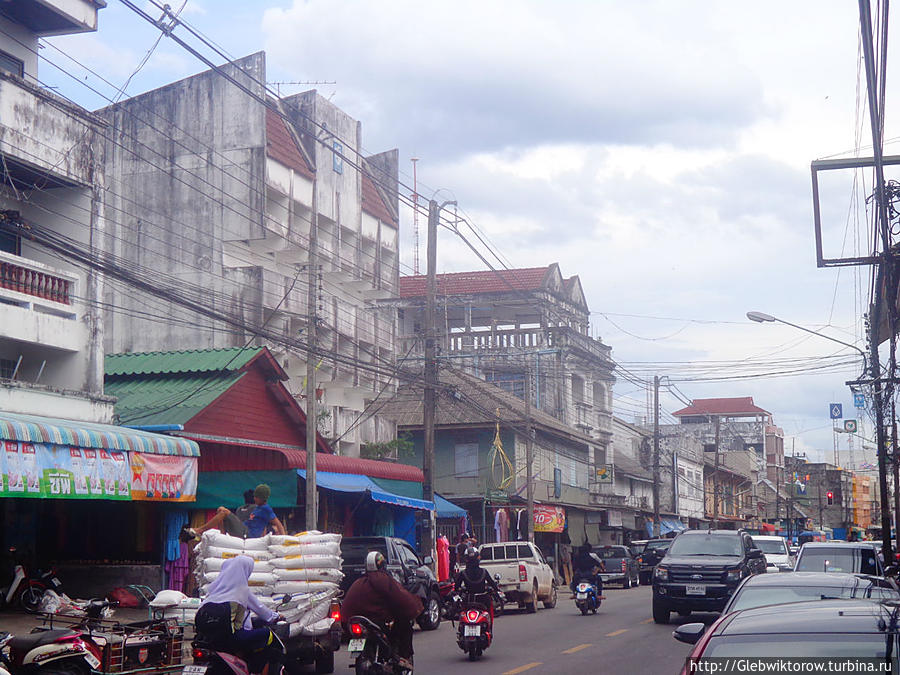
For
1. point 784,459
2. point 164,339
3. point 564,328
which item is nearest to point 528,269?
point 564,328

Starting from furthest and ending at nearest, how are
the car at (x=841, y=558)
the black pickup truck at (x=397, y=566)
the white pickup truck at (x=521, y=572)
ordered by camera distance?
the white pickup truck at (x=521, y=572) < the car at (x=841, y=558) < the black pickup truck at (x=397, y=566)

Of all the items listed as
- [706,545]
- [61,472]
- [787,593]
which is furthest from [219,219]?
[787,593]

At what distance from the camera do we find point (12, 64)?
71.3ft

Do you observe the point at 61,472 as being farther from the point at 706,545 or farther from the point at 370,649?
the point at 706,545

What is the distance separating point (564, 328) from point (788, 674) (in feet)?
171

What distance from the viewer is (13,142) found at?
19.5 metres

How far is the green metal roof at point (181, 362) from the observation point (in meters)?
26.8

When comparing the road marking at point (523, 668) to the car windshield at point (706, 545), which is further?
the car windshield at point (706, 545)

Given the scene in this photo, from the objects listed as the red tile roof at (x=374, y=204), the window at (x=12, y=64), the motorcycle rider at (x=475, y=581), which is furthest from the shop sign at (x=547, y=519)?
the window at (x=12, y=64)

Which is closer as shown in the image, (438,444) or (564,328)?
(438,444)

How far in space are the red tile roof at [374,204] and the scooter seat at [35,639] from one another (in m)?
38.9

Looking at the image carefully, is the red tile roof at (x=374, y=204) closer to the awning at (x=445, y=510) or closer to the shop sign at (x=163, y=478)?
the awning at (x=445, y=510)

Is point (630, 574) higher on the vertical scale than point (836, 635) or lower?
lower

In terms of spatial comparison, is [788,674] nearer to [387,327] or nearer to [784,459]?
[387,327]
